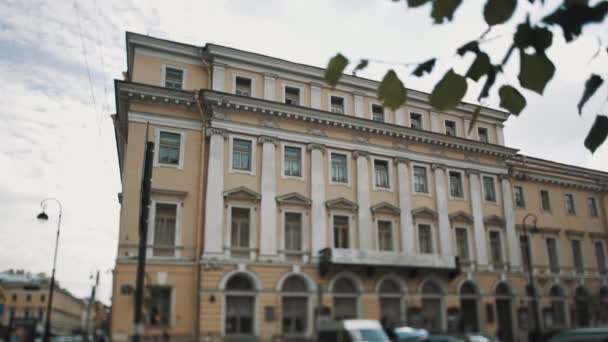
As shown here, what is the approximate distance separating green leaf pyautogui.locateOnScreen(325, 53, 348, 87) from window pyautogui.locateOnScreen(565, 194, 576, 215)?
1654 inches

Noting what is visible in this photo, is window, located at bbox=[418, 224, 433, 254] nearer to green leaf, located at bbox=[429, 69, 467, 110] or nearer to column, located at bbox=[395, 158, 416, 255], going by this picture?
column, located at bbox=[395, 158, 416, 255]

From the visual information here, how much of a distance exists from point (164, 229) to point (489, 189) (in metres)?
21.8

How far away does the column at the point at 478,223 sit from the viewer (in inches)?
1303

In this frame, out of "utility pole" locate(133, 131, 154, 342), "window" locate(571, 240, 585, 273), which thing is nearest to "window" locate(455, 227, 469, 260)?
"window" locate(571, 240, 585, 273)

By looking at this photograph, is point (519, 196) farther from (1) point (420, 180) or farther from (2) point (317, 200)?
(2) point (317, 200)

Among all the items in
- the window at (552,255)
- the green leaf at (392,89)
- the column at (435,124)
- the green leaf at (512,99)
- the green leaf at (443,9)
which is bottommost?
the green leaf at (512,99)

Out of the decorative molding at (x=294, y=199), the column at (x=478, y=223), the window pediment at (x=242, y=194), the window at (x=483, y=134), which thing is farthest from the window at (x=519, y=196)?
the window pediment at (x=242, y=194)

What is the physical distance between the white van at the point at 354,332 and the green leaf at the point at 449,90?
775 inches

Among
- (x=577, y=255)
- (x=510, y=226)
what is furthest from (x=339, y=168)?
(x=577, y=255)

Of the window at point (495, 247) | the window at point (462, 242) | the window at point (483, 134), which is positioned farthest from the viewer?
the window at point (483, 134)

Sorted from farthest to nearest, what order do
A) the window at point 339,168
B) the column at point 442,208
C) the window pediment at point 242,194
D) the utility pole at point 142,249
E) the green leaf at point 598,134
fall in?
the column at point 442,208, the window at point 339,168, the window pediment at point 242,194, the utility pole at point 142,249, the green leaf at point 598,134

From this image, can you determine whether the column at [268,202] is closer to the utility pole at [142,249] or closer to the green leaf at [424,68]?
the utility pole at [142,249]

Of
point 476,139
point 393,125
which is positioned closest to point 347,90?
point 393,125

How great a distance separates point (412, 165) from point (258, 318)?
1364 cm
